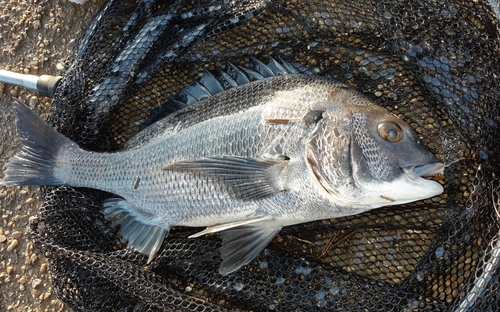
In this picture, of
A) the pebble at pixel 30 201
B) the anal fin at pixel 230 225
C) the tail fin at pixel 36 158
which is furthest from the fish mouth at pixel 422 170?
the pebble at pixel 30 201

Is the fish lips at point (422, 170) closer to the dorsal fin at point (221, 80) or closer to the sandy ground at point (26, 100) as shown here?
the dorsal fin at point (221, 80)

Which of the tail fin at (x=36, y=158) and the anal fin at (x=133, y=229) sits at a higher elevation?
the tail fin at (x=36, y=158)

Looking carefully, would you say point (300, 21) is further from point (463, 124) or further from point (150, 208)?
point (150, 208)

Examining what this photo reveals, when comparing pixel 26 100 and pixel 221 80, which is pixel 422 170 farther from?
pixel 26 100

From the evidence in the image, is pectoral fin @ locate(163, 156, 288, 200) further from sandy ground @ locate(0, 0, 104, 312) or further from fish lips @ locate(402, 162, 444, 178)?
sandy ground @ locate(0, 0, 104, 312)

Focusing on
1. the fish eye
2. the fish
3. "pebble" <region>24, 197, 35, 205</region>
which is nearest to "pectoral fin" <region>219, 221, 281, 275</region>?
the fish

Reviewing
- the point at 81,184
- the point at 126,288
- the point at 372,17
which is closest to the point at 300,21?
the point at 372,17

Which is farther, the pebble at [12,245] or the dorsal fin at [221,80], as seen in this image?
the pebble at [12,245]
